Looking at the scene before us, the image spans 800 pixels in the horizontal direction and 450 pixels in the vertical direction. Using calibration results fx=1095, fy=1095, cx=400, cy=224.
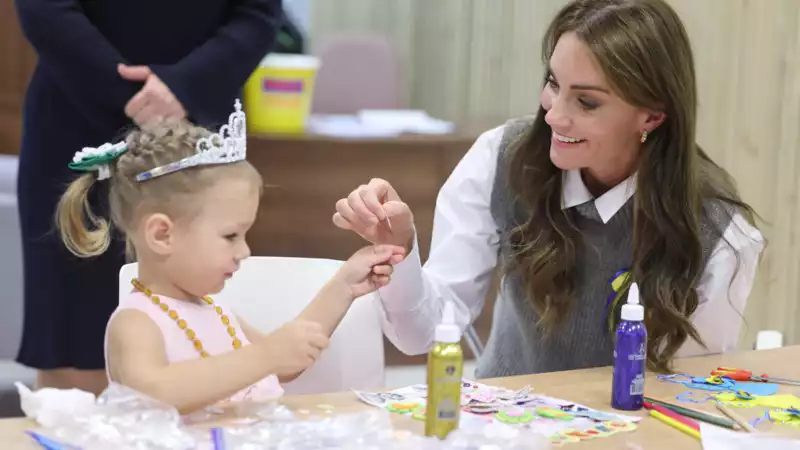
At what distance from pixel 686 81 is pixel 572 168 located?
0.78 feet

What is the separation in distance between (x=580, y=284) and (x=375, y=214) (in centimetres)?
50

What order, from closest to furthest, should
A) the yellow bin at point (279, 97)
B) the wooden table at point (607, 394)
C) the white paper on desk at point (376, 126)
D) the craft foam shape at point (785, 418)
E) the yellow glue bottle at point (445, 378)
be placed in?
the yellow glue bottle at point (445, 378) < the wooden table at point (607, 394) < the craft foam shape at point (785, 418) < the yellow bin at point (279, 97) < the white paper on desk at point (376, 126)

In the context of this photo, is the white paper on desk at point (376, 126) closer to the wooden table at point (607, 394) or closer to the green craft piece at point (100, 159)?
the wooden table at point (607, 394)

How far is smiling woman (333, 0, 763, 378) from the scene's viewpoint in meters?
1.78

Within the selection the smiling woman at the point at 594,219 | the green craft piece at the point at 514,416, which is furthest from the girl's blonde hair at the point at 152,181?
the green craft piece at the point at 514,416

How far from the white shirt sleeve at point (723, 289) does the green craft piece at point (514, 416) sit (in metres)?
0.54

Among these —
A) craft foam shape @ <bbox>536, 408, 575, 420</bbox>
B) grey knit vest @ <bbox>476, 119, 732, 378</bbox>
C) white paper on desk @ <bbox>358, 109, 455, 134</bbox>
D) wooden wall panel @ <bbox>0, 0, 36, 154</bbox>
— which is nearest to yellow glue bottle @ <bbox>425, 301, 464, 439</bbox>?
craft foam shape @ <bbox>536, 408, 575, 420</bbox>

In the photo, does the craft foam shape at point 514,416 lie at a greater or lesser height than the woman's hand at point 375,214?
lesser

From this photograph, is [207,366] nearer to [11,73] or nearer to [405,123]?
[405,123]

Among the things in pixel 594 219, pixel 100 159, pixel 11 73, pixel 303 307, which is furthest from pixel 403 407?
pixel 11 73

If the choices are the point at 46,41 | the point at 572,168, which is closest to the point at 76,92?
the point at 46,41

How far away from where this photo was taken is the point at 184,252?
140 cm

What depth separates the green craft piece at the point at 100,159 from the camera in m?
1.40

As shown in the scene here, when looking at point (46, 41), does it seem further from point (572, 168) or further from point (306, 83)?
point (306, 83)
